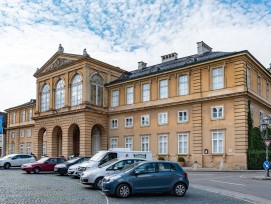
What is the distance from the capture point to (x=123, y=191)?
1509 cm

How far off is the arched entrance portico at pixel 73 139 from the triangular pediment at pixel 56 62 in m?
8.58

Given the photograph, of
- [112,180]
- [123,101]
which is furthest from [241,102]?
[112,180]

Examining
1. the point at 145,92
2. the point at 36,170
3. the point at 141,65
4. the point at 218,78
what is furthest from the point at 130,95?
the point at 36,170

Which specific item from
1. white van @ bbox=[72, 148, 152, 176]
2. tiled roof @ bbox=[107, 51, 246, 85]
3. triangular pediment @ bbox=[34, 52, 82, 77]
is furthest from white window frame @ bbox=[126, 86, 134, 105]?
white van @ bbox=[72, 148, 152, 176]

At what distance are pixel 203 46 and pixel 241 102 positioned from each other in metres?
12.9

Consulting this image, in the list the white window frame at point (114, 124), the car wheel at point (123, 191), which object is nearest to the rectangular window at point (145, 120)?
the white window frame at point (114, 124)

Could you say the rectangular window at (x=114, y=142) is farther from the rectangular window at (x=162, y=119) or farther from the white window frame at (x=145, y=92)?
the rectangular window at (x=162, y=119)

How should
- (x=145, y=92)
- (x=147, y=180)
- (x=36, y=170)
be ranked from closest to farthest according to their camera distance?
(x=147, y=180), (x=36, y=170), (x=145, y=92)

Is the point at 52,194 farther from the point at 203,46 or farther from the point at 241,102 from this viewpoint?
the point at 203,46

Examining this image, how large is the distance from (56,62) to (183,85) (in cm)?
2007

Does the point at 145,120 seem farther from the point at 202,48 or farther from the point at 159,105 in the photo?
the point at 202,48

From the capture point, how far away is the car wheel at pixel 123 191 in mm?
15031

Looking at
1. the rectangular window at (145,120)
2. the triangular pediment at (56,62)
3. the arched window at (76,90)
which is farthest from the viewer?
the triangular pediment at (56,62)

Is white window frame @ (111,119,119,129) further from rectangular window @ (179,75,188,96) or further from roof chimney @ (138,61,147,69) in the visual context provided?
rectangular window @ (179,75,188,96)
